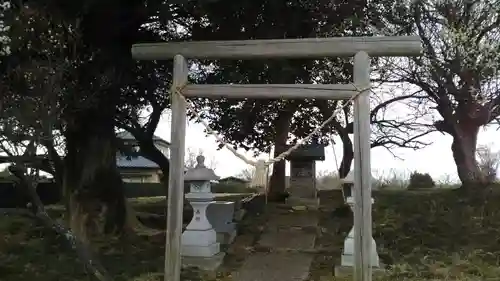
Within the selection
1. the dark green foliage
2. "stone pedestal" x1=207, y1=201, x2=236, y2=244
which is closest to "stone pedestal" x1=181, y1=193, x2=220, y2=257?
"stone pedestal" x1=207, y1=201, x2=236, y2=244

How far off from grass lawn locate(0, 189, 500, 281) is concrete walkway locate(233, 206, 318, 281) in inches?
6.0

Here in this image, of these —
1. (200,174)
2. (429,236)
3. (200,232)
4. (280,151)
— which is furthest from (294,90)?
(280,151)

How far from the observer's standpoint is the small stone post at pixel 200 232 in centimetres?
618

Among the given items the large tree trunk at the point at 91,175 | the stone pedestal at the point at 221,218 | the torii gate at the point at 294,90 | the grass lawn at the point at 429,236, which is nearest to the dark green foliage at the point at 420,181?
the grass lawn at the point at 429,236

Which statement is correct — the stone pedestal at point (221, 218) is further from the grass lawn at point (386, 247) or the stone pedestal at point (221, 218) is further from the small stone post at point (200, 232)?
the small stone post at point (200, 232)

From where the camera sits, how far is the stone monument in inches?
458

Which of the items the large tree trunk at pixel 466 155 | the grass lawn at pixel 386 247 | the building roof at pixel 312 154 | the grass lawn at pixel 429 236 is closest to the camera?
the grass lawn at pixel 386 247

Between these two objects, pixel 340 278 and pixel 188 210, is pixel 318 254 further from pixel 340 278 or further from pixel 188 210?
pixel 188 210

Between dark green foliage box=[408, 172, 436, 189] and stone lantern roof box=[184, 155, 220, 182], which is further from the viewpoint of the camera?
dark green foliage box=[408, 172, 436, 189]

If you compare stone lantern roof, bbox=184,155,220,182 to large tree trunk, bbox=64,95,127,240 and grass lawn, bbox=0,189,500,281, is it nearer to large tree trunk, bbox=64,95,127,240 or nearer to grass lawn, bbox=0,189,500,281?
grass lawn, bbox=0,189,500,281

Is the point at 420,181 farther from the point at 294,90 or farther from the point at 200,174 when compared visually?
the point at 294,90

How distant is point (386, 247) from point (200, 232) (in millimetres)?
2575

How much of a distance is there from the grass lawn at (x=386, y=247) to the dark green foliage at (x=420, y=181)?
7.91 ft

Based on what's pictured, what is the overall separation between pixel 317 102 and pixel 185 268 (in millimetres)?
3912
